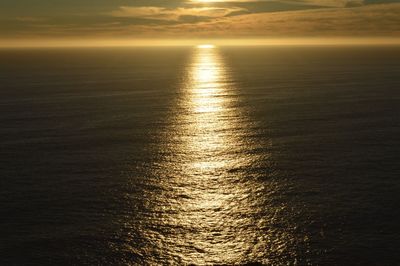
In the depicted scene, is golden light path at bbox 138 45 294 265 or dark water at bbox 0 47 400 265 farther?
dark water at bbox 0 47 400 265

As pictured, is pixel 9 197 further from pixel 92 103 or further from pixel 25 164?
pixel 92 103

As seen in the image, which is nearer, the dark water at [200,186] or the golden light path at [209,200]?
the golden light path at [209,200]

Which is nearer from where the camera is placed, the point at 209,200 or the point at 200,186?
the point at 209,200

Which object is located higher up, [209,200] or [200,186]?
[200,186]

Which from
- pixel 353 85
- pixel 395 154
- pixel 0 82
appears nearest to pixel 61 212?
pixel 395 154
